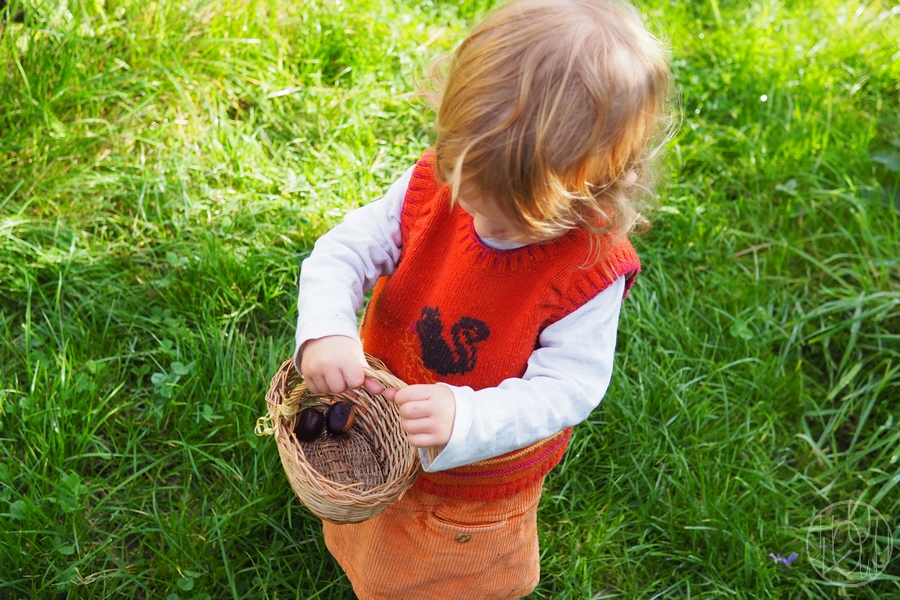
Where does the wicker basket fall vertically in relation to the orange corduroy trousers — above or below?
above

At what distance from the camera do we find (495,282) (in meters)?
1.64

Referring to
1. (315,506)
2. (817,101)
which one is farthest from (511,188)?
(817,101)

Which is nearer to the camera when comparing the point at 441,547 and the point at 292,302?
the point at 441,547

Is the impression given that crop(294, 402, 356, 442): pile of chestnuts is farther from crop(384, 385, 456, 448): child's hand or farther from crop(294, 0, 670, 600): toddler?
crop(384, 385, 456, 448): child's hand

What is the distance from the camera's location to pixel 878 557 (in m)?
2.24

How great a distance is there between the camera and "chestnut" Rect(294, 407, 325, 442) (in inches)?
71.6

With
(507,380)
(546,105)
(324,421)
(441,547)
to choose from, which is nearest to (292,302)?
(324,421)

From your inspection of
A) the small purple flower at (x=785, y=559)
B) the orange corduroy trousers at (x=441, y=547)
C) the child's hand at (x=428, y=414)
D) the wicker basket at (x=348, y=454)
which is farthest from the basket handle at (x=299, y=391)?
the small purple flower at (x=785, y=559)

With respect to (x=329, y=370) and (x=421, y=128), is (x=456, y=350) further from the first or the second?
(x=421, y=128)

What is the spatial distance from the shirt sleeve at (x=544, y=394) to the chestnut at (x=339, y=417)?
0.38m

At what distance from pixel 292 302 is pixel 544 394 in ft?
3.99

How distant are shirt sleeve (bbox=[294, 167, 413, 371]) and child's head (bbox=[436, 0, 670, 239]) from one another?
371mm

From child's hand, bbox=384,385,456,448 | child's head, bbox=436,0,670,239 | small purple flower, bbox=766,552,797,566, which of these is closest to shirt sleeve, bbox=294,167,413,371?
child's hand, bbox=384,385,456,448

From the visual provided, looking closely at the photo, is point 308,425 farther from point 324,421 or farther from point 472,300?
point 472,300
